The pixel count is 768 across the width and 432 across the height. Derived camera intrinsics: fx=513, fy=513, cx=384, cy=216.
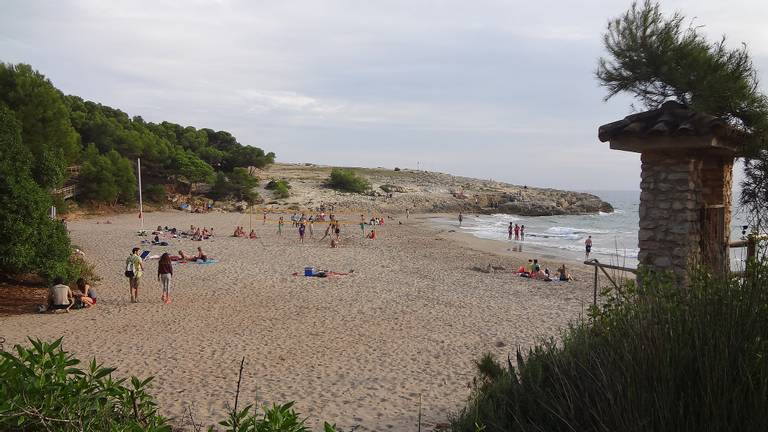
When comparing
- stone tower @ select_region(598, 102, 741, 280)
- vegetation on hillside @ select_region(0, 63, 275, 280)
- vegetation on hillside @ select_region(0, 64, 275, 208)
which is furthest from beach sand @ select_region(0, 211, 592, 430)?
vegetation on hillside @ select_region(0, 64, 275, 208)

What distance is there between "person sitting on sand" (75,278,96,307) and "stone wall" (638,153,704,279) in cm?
1073

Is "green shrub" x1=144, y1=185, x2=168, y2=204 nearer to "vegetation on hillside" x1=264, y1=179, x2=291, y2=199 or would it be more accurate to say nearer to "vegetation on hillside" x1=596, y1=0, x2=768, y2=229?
"vegetation on hillside" x1=264, y1=179, x2=291, y2=199

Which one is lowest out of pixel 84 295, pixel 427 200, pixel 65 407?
pixel 84 295

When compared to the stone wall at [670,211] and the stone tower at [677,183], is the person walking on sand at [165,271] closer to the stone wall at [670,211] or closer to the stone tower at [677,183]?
the stone tower at [677,183]

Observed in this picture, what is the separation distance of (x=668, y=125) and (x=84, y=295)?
11397mm

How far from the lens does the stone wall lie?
533 centimetres

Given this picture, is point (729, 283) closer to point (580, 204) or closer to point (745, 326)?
point (745, 326)

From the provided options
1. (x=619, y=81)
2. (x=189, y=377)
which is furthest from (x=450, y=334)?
(x=619, y=81)

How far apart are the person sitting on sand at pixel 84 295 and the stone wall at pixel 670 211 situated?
10728 mm

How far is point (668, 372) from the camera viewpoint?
2.59 m


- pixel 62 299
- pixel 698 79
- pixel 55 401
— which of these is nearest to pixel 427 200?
pixel 62 299

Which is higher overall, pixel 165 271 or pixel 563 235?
pixel 165 271

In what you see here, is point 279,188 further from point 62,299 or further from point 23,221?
point 23,221

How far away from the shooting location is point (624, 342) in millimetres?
2943
